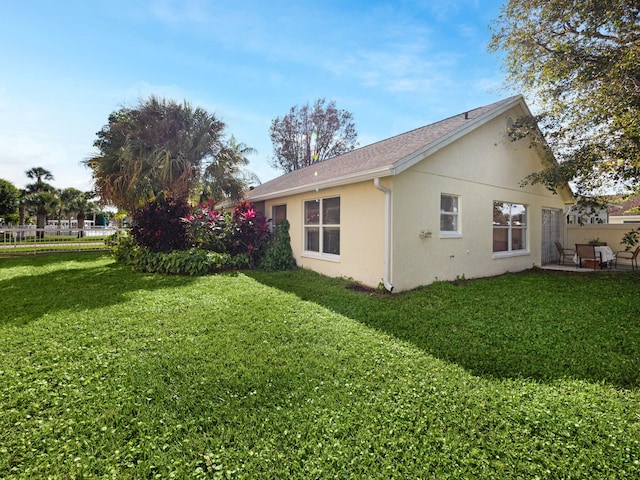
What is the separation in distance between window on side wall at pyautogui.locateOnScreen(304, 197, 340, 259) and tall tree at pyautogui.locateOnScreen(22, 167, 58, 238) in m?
33.9

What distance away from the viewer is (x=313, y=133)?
2808cm

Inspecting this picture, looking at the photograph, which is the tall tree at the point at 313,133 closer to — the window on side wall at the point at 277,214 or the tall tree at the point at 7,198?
the window on side wall at the point at 277,214

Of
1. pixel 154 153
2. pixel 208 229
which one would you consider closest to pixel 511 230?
pixel 208 229

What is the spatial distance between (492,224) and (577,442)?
8.12m

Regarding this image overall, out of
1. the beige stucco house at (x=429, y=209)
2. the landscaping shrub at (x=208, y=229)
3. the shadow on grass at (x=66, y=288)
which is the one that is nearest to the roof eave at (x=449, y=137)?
the beige stucco house at (x=429, y=209)

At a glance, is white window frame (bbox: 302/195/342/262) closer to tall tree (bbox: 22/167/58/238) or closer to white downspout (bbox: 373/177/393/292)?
white downspout (bbox: 373/177/393/292)

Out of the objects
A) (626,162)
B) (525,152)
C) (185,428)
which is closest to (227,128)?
(525,152)

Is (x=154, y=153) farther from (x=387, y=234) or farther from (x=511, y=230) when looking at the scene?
(x=511, y=230)

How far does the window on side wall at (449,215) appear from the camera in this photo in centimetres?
799

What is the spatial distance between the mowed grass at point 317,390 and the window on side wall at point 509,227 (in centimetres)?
417

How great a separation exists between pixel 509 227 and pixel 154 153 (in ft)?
43.1

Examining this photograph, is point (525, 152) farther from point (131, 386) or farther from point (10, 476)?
point (10, 476)

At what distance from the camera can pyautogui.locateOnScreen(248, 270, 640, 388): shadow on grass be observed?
3469 millimetres

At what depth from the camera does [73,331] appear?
4.36m
